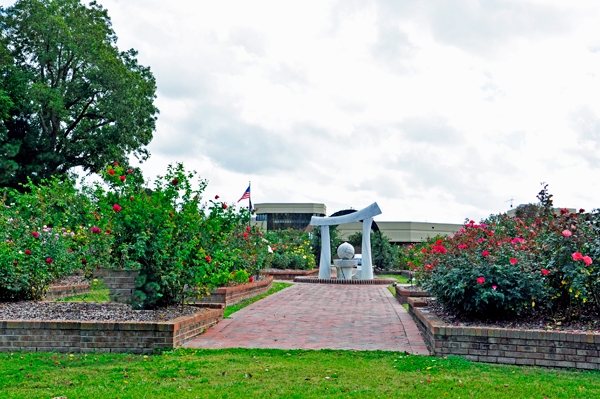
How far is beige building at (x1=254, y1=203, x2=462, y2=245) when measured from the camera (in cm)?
6912

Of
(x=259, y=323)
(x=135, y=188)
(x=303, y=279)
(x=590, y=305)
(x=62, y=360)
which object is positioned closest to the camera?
(x=62, y=360)

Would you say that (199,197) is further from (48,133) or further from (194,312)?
(48,133)

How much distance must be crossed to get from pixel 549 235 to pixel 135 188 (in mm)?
6369

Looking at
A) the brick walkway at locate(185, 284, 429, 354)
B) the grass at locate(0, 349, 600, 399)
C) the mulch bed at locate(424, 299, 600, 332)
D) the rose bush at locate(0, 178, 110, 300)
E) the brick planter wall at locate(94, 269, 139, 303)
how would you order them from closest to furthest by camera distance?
the grass at locate(0, 349, 600, 399) → the mulch bed at locate(424, 299, 600, 332) → the brick walkway at locate(185, 284, 429, 354) → the brick planter wall at locate(94, 269, 139, 303) → the rose bush at locate(0, 178, 110, 300)

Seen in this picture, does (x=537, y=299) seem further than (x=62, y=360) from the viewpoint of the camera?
Yes

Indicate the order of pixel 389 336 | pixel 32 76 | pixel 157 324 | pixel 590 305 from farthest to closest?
pixel 32 76 < pixel 389 336 < pixel 590 305 < pixel 157 324

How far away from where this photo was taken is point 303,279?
20.9 metres

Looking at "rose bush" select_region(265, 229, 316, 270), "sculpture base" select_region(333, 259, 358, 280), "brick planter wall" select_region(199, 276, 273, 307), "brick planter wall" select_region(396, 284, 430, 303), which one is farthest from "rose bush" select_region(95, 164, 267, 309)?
"rose bush" select_region(265, 229, 316, 270)

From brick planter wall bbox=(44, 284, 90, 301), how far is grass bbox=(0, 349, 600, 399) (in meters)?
5.44

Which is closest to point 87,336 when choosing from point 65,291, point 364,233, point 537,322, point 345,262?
point 537,322

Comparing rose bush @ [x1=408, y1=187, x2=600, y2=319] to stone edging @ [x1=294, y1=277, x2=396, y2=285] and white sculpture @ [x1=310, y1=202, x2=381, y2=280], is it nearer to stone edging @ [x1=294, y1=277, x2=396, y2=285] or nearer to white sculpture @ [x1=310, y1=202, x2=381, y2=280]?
white sculpture @ [x1=310, y1=202, x2=381, y2=280]

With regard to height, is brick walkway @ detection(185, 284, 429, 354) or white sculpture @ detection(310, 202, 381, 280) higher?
white sculpture @ detection(310, 202, 381, 280)

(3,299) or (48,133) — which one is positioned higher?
(48,133)

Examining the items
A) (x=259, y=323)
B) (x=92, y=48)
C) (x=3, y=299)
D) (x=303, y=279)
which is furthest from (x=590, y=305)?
(x=92, y=48)
